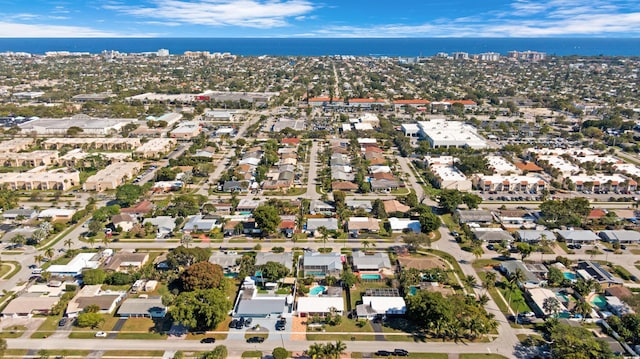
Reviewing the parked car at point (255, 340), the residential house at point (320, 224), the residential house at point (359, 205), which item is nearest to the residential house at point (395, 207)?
the residential house at point (359, 205)

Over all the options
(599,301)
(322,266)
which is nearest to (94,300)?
(322,266)

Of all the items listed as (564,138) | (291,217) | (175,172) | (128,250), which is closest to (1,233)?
(128,250)

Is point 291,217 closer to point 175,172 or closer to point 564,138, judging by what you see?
point 175,172

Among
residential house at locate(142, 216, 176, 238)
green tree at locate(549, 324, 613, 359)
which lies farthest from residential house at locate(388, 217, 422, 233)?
residential house at locate(142, 216, 176, 238)

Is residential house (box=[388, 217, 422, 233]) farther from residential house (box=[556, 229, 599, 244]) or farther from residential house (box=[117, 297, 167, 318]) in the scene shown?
residential house (box=[117, 297, 167, 318])

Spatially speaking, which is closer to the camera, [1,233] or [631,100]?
[1,233]

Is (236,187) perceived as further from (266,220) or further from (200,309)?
(200,309)

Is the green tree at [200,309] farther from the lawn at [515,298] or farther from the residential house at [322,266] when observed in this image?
the lawn at [515,298]
